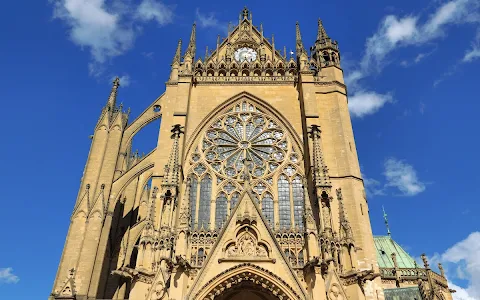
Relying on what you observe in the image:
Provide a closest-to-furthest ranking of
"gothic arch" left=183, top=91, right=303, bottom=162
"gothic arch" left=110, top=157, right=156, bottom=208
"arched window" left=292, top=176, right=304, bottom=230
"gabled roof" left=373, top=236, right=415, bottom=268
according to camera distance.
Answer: "arched window" left=292, top=176, right=304, bottom=230 < "gothic arch" left=110, top=157, right=156, bottom=208 < "gothic arch" left=183, top=91, right=303, bottom=162 < "gabled roof" left=373, top=236, right=415, bottom=268

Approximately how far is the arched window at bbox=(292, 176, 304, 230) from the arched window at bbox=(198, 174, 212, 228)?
4109 mm

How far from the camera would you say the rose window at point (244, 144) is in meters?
20.6

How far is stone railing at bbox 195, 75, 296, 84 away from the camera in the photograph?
23.4 metres

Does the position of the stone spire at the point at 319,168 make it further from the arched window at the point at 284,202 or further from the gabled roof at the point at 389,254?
the gabled roof at the point at 389,254

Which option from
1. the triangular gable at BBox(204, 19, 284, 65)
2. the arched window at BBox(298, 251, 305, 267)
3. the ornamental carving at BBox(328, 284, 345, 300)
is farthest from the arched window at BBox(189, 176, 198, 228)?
the triangular gable at BBox(204, 19, 284, 65)

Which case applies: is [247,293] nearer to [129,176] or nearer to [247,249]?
[247,249]

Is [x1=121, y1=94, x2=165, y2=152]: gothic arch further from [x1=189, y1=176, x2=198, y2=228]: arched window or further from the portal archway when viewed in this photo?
the portal archway

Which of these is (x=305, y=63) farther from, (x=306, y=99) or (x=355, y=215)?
(x=355, y=215)

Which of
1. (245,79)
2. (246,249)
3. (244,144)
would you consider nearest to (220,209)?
(246,249)

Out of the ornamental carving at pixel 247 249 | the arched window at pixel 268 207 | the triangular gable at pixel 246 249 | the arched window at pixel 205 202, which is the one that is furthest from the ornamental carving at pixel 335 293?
the arched window at pixel 205 202

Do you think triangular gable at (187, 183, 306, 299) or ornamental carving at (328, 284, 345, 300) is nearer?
ornamental carving at (328, 284, 345, 300)

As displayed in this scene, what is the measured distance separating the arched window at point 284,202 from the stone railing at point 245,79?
20.3 feet

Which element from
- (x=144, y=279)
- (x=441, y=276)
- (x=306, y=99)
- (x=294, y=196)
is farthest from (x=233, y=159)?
(x=441, y=276)

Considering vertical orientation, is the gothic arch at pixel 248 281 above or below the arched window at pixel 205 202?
below
